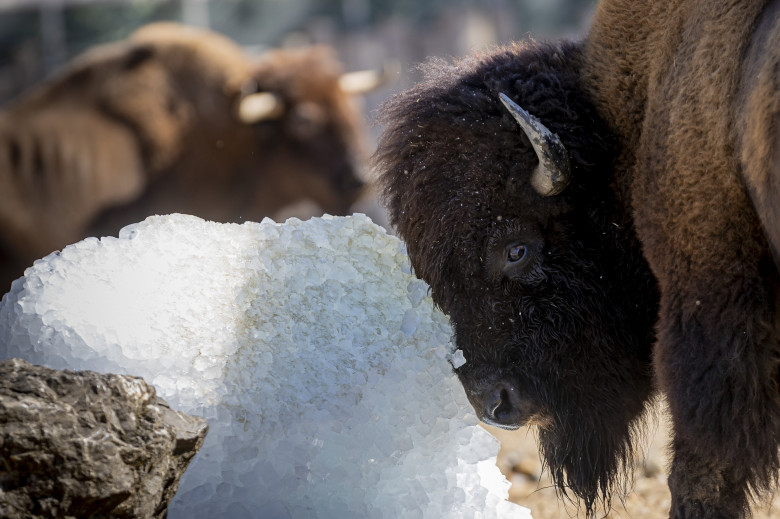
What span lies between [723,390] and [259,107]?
512 cm

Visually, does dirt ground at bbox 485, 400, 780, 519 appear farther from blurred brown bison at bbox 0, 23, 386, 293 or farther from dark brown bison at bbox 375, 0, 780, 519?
blurred brown bison at bbox 0, 23, 386, 293

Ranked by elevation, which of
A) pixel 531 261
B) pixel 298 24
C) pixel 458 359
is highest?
pixel 531 261

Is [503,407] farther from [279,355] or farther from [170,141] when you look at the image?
[170,141]

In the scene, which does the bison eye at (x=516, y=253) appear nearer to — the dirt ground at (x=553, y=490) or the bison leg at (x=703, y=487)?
the bison leg at (x=703, y=487)

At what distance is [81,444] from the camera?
1387 mm

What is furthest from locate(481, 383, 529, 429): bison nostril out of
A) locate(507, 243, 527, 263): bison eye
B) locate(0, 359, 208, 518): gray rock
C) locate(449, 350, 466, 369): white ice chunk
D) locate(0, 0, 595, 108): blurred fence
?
locate(0, 0, 595, 108): blurred fence

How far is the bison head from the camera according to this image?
7.36ft

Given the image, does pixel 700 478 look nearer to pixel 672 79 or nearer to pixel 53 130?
pixel 672 79

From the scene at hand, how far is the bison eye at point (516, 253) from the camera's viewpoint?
226 centimetres

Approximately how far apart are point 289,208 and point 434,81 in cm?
444

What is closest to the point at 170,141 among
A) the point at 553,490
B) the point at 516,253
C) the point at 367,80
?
the point at 367,80

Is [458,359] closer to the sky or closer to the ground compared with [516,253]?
closer to the ground

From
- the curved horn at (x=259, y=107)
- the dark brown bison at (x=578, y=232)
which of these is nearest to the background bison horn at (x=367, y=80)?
the curved horn at (x=259, y=107)

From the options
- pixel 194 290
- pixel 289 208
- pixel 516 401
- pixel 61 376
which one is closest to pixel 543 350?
pixel 516 401
